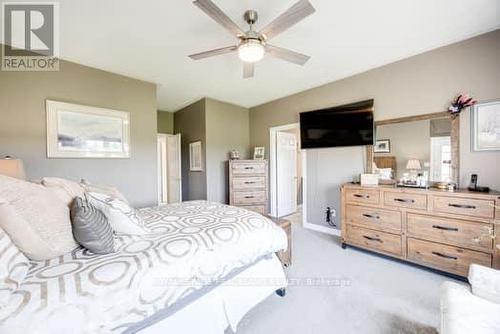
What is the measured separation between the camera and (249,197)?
4.27 meters

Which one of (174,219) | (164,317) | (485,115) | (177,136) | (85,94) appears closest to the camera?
(164,317)

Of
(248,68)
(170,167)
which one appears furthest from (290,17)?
(170,167)

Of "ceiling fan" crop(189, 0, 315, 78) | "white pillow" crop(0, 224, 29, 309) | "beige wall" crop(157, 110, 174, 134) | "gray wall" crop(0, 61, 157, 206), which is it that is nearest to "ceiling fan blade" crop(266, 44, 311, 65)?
"ceiling fan" crop(189, 0, 315, 78)

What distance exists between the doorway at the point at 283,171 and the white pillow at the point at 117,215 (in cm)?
348

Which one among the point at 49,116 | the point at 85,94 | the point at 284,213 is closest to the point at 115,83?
the point at 85,94

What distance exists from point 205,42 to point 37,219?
2200mm

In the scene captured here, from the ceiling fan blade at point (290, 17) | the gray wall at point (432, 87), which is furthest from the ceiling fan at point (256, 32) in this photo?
Answer: the gray wall at point (432, 87)

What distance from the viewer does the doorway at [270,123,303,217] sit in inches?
183

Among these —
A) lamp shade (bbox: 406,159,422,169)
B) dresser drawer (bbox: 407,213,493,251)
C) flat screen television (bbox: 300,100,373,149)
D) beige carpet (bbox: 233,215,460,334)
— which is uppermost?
flat screen television (bbox: 300,100,373,149)

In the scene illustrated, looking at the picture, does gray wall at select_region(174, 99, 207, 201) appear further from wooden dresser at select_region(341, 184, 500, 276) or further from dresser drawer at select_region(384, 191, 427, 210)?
dresser drawer at select_region(384, 191, 427, 210)

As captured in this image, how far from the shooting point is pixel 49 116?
258 cm

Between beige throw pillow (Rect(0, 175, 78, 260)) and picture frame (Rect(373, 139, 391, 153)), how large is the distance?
347 centimetres

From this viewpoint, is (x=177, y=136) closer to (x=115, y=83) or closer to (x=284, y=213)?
(x=115, y=83)

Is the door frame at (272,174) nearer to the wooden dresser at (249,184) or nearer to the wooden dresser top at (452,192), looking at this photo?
the wooden dresser at (249,184)
